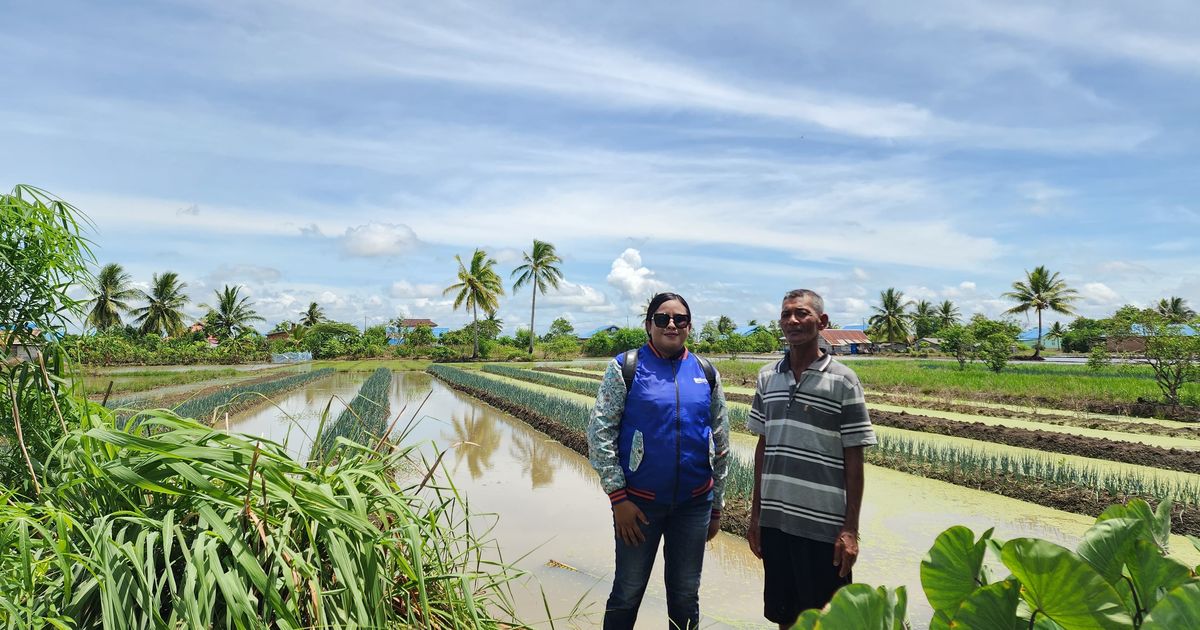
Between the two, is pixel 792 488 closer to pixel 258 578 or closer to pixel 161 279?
pixel 258 578

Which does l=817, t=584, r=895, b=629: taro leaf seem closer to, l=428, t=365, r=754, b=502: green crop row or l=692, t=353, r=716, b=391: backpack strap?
l=428, t=365, r=754, b=502: green crop row

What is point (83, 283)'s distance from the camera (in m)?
2.26

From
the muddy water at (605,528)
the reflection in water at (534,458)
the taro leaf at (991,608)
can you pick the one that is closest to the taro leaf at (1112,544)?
the taro leaf at (991,608)

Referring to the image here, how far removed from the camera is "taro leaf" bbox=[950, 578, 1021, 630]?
2.12 ft

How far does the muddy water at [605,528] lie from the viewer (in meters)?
3.77

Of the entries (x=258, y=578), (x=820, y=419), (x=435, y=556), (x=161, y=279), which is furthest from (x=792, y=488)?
(x=161, y=279)

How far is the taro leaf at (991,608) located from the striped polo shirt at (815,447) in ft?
5.31

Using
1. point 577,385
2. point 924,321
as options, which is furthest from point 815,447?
point 924,321

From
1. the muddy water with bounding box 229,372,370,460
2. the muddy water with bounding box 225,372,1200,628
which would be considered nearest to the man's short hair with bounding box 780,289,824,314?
the muddy water with bounding box 225,372,1200,628

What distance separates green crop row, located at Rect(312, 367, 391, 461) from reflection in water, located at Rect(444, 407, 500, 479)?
1.02m

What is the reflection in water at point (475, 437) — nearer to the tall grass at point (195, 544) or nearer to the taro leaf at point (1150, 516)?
the tall grass at point (195, 544)

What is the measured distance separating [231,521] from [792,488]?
1660 millimetres

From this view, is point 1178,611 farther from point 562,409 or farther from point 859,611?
point 562,409

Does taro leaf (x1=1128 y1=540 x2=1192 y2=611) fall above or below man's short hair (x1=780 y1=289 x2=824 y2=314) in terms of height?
below
